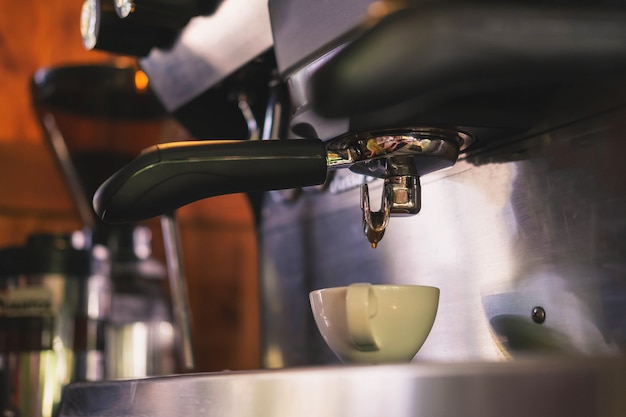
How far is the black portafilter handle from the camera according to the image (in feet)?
1.53

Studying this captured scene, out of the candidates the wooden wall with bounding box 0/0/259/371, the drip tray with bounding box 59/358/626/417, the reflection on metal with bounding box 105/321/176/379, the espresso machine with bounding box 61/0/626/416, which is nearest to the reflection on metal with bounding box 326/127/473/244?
the espresso machine with bounding box 61/0/626/416

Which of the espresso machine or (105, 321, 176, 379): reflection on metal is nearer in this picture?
the espresso machine

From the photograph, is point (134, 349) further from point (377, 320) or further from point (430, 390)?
point (430, 390)

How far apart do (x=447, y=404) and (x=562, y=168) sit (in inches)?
8.7

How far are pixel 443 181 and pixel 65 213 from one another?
0.93 metres

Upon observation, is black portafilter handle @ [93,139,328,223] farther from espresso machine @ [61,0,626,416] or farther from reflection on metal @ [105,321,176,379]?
reflection on metal @ [105,321,176,379]

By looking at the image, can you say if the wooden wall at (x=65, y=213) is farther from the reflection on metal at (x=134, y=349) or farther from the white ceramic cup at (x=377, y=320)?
the white ceramic cup at (x=377, y=320)

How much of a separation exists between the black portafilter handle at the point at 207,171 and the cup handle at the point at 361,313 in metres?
0.07

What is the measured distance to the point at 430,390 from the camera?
33cm

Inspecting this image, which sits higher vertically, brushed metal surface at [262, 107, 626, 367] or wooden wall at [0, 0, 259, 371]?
wooden wall at [0, 0, 259, 371]

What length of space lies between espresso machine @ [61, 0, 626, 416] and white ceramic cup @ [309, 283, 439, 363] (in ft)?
0.13

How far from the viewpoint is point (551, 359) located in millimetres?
322

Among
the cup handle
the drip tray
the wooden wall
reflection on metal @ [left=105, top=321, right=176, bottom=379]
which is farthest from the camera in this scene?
the wooden wall

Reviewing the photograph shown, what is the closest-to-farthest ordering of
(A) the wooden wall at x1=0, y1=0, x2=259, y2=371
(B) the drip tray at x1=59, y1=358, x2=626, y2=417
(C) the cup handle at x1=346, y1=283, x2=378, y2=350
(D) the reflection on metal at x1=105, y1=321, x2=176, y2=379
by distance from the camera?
(B) the drip tray at x1=59, y1=358, x2=626, y2=417
(C) the cup handle at x1=346, y1=283, x2=378, y2=350
(D) the reflection on metal at x1=105, y1=321, x2=176, y2=379
(A) the wooden wall at x1=0, y1=0, x2=259, y2=371
